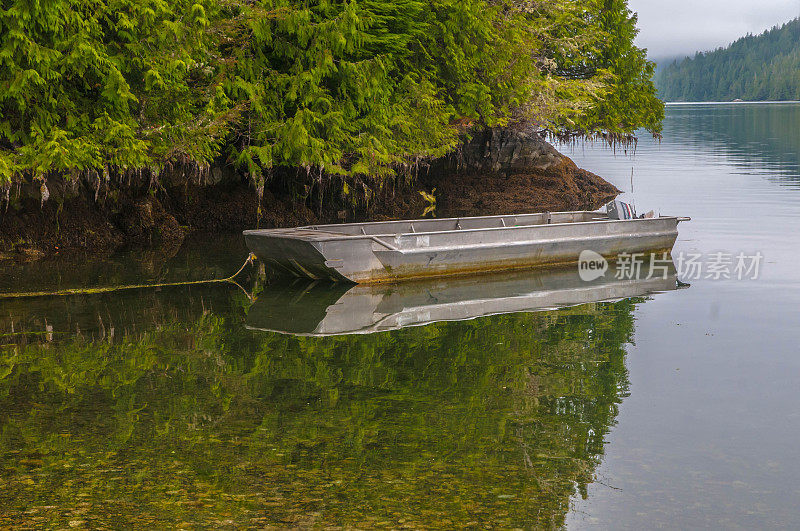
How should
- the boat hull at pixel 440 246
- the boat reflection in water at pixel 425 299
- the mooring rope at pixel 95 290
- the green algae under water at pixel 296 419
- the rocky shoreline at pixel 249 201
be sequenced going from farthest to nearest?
the rocky shoreline at pixel 249 201 → the boat hull at pixel 440 246 → the mooring rope at pixel 95 290 → the boat reflection in water at pixel 425 299 → the green algae under water at pixel 296 419

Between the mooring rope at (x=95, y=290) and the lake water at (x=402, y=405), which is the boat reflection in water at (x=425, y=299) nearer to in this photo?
the lake water at (x=402, y=405)

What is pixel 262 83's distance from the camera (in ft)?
76.5

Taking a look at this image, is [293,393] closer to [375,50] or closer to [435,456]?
[435,456]

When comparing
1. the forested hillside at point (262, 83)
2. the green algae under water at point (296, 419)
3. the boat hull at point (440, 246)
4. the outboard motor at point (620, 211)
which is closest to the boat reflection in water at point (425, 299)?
the boat hull at point (440, 246)

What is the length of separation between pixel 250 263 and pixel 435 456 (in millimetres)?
13097

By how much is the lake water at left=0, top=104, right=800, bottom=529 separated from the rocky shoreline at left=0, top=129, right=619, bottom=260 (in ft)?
12.5

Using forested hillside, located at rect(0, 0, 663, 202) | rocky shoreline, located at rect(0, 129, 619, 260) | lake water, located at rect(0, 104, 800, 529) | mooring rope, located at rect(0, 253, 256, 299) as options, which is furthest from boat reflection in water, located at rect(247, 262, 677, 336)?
rocky shoreline, located at rect(0, 129, 619, 260)

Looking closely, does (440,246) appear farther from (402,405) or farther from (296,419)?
(296,419)

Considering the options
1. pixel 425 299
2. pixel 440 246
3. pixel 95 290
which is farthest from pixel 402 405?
pixel 95 290

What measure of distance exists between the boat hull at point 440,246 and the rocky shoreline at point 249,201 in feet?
20.1

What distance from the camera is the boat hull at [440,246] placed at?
16.8m

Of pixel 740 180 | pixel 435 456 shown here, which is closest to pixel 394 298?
pixel 435 456

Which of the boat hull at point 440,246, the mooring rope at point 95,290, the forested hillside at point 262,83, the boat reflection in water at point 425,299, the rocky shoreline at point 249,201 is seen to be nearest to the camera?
the boat reflection in water at point 425,299

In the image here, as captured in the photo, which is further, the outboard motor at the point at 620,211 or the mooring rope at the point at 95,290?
the outboard motor at the point at 620,211
